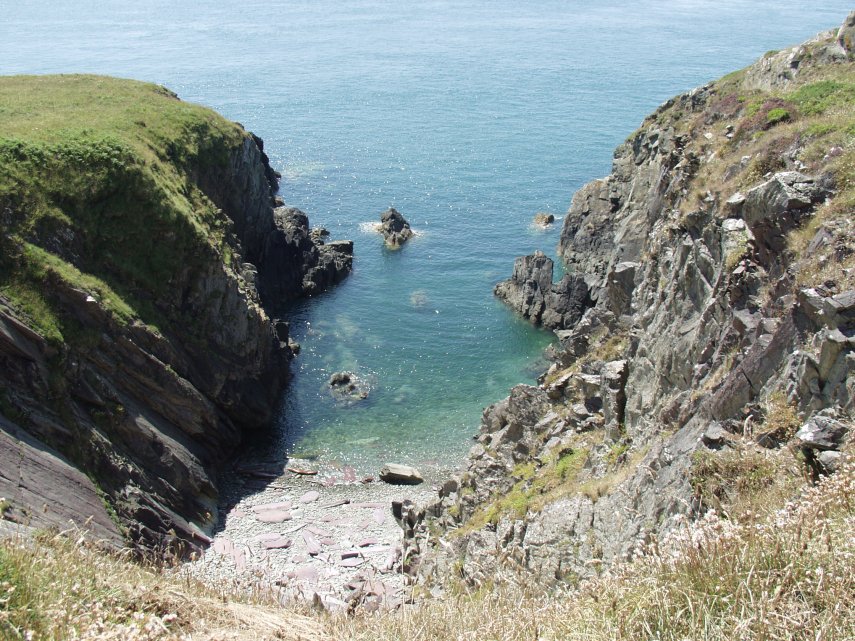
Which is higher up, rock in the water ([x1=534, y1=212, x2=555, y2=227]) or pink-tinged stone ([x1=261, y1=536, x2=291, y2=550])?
rock in the water ([x1=534, y1=212, x2=555, y2=227])

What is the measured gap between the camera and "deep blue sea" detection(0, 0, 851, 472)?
2259 inches

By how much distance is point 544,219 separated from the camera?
9312 cm

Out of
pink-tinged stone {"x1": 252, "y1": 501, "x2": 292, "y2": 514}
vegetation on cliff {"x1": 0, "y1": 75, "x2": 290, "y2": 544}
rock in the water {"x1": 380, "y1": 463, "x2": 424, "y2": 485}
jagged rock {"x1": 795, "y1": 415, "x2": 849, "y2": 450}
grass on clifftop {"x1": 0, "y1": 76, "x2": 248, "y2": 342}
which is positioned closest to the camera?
jagged rock {"x1": 795, "y1": 415, "x2": 849, "y2": 450}

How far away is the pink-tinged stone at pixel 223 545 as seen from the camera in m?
39.4

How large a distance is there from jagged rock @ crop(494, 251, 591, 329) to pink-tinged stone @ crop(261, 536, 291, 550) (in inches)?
1406

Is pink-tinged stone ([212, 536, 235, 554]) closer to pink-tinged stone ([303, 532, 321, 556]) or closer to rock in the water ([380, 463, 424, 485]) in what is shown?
pink-tinged stone ([303, 532, 321, 556])

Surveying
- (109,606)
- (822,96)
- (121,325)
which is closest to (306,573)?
(121,325)

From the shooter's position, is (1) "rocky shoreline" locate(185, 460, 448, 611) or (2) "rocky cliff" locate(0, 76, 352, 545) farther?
(1) "rocky shoreline" locate(185, 460, 448, 611)

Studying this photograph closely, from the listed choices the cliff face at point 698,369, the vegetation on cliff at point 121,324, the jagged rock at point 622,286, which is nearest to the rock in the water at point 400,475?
the cliff face at point 698,369

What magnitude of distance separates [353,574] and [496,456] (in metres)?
9.95

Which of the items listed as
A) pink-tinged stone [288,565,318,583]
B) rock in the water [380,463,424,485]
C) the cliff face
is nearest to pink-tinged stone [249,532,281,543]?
pink-tinged stone [288,565,318,583]

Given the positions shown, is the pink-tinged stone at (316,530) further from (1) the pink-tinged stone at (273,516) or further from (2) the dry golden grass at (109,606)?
(2) the dry golden grass at (109,606)

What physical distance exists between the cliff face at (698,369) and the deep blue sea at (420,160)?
544 inches

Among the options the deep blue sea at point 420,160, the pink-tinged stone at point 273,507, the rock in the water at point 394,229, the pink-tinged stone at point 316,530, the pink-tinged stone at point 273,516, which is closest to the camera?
the pink-tinged stone at point 316,530
